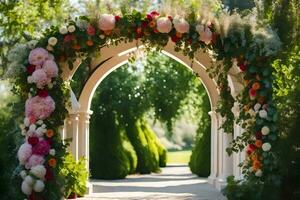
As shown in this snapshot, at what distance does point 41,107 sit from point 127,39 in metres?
1.70

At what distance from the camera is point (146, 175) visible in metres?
23.5

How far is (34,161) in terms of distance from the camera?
8906 mm

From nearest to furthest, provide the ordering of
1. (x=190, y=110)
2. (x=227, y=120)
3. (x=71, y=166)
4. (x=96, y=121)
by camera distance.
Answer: (x=227, y=120) < (x=71, y=166) < (x=96, y=121) < (x=190, y=110)

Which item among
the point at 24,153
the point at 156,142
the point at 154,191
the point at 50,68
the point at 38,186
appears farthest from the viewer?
the point at 156,142

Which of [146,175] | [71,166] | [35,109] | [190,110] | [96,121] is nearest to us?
[35,109]

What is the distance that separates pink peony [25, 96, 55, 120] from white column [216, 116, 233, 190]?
6596mm

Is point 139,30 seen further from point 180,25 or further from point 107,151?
point 107,151

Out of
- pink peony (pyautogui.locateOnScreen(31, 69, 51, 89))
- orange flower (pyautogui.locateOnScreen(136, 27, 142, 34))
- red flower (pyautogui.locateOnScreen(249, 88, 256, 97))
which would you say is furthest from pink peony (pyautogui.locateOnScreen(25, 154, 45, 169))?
red flower (pyautogui.locateOnScreen(249, 88, 256, 97))

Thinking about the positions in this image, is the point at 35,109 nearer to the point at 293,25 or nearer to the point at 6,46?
the point at 293,25

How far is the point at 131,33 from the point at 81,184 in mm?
5940

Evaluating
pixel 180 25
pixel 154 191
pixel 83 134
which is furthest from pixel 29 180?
pixel 154 191

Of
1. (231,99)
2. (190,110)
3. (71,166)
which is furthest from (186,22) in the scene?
(190,110)

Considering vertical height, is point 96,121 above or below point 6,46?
below

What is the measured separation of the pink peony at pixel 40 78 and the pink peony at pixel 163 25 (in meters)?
1.82
